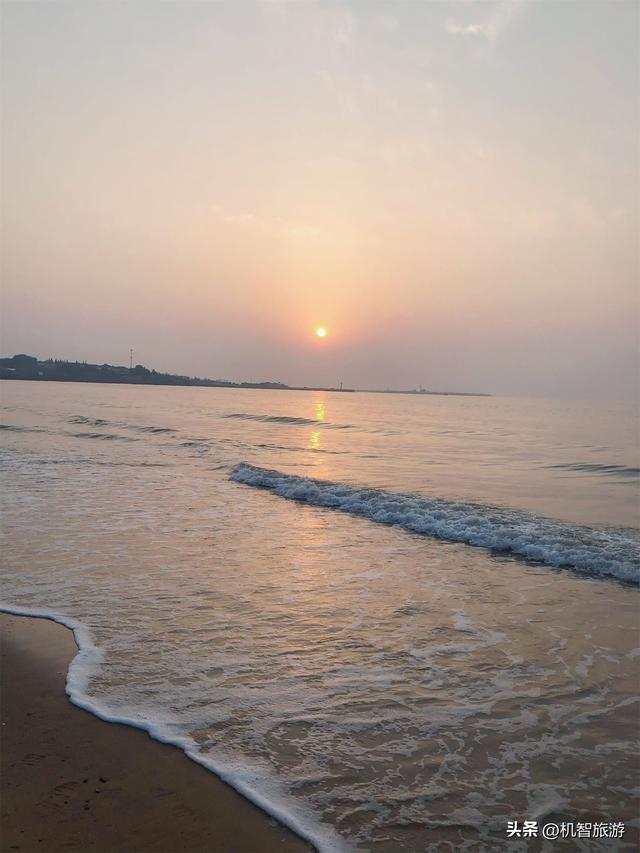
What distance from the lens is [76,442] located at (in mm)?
28969

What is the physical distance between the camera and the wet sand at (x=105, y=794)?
3227 millimetres

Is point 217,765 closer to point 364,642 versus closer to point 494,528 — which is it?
point 364,642

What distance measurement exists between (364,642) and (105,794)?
3227 mm

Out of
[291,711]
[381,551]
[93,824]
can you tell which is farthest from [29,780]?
[381,551]

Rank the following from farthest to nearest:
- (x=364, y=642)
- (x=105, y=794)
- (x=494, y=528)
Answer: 1. (x=494, y=528)
2. (x=364, y=642)
3. (x=105, y=794)

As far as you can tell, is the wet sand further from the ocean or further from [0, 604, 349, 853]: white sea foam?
the ocean

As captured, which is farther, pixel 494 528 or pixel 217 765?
pixel 494 528

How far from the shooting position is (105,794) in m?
3.58

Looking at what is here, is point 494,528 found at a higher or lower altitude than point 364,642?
higher

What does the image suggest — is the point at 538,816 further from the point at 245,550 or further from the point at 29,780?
the point at 245,550

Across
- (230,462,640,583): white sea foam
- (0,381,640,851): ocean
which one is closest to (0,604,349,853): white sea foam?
(0,381,640,851): ocean

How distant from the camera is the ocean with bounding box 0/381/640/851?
385 cm

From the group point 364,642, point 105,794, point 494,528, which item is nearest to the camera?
point 105,794

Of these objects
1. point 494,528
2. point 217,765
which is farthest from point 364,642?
point 494,528
